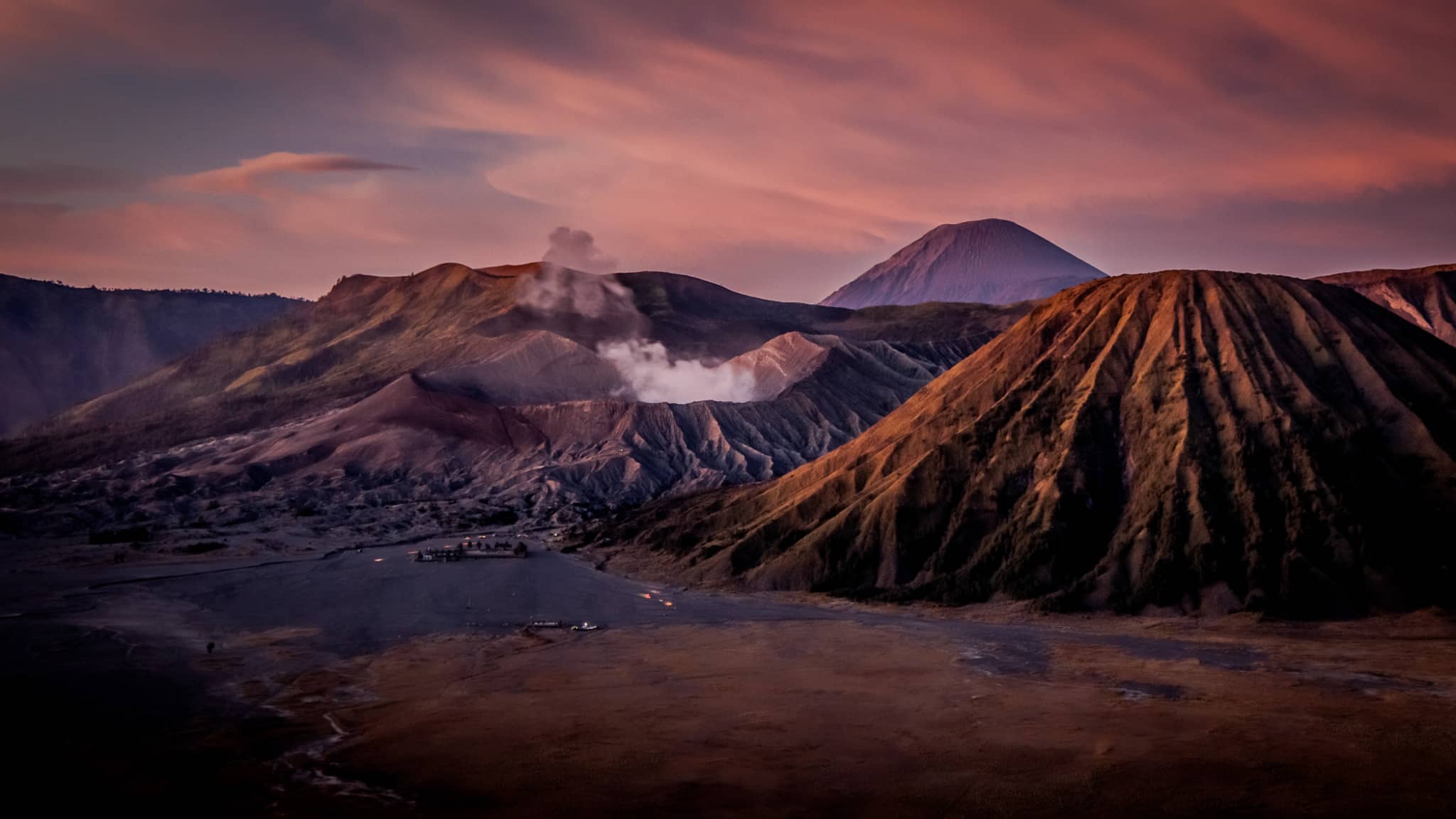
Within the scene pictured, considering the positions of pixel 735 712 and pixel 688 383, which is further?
pixel 688 383

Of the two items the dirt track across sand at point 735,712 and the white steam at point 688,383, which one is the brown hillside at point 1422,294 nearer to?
the white steam at point 688,383

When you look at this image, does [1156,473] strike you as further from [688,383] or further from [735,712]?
[688,383]

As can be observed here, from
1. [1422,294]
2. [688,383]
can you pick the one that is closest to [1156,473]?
[1422,294]

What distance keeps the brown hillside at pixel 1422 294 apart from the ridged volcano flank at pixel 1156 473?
9769cm

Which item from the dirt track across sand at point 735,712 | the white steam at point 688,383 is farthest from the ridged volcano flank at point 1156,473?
the white steam at point 688,383

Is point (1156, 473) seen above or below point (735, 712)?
above

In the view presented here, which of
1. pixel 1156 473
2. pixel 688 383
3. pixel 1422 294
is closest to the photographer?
pixel 1156 473

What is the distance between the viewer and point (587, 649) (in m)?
46.2

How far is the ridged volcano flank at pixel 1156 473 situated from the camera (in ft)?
177

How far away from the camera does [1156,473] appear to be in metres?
59.2

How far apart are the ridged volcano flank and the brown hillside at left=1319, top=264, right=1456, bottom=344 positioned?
97688mm

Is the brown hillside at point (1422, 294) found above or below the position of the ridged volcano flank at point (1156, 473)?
above

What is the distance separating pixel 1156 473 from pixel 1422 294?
126 metres

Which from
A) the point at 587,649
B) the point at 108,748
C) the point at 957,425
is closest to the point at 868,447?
the point at 957,425
